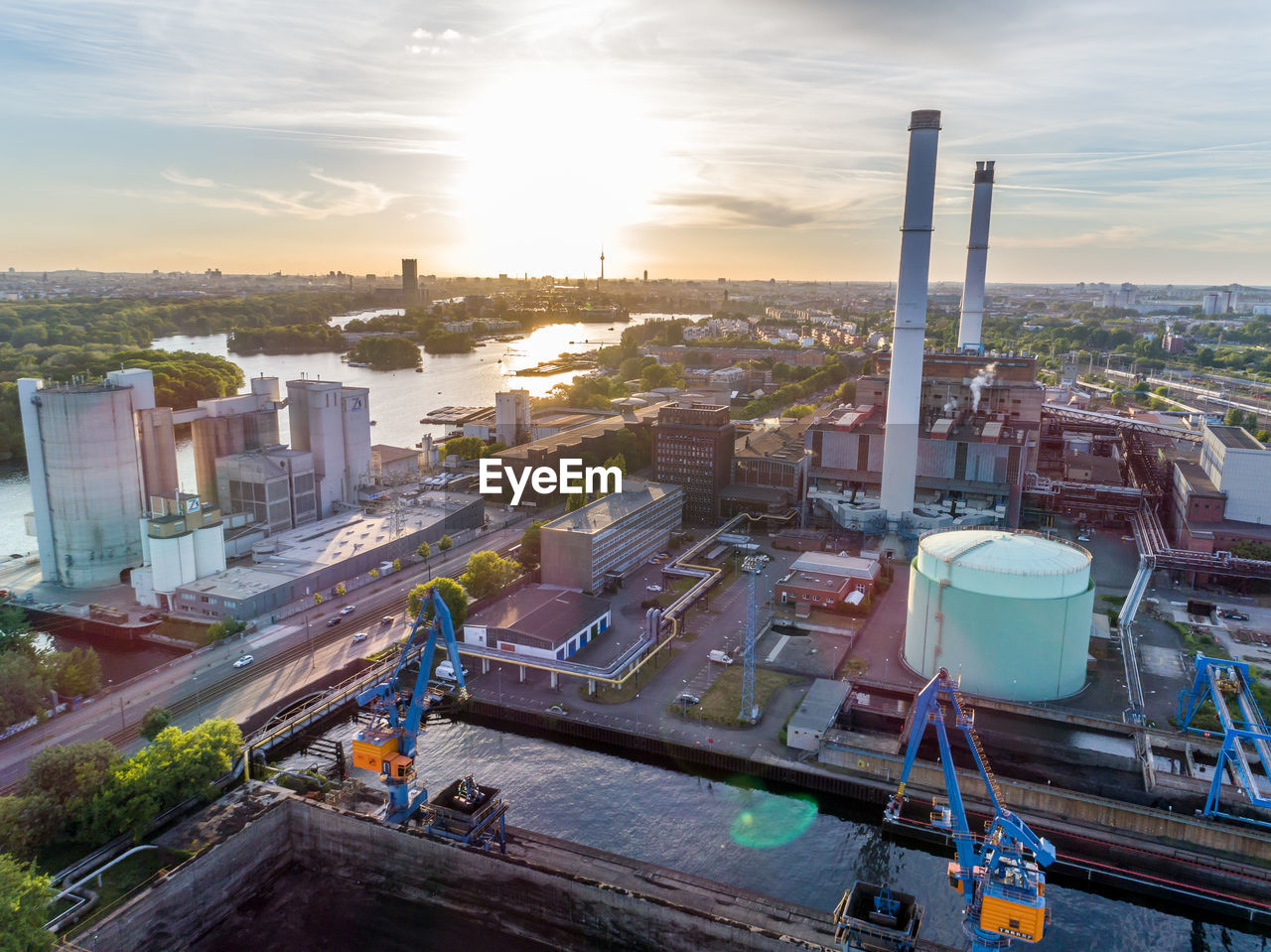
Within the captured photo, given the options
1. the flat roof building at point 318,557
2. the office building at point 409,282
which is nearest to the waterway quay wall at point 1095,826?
the flat roof building at point 318,557

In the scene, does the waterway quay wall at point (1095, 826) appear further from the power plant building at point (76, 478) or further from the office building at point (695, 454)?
the power plant building at point (76, 478)

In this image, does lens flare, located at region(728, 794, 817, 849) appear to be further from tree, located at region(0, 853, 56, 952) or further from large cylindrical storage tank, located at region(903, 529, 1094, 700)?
tree, located at region(0, 853, 56, 952)

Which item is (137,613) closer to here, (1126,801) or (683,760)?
(683,760)

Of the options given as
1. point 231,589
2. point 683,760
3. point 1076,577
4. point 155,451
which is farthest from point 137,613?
point 1076,577

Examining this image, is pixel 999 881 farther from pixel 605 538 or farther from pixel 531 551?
pixel 531 551

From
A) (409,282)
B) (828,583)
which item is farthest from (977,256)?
(409,282)

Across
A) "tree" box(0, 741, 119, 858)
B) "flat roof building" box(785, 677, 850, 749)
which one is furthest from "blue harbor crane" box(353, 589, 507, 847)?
"flat roof building" box(785, 677, 850, 749)
